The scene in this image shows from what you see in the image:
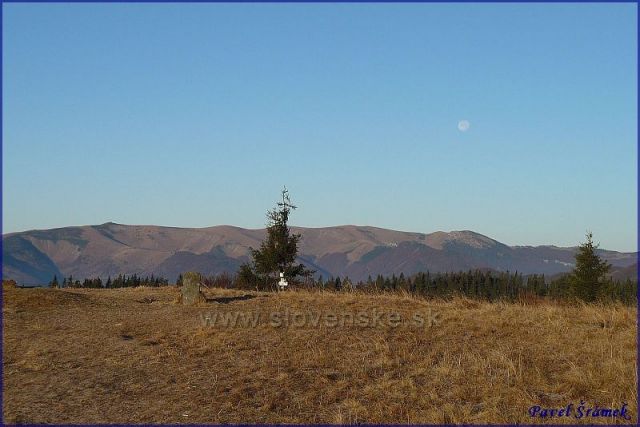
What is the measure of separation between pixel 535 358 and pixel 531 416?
306 cm

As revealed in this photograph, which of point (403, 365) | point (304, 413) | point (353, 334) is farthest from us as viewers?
point (353, 334)

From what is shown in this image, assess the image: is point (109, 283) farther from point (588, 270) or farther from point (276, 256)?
point (588, 270)

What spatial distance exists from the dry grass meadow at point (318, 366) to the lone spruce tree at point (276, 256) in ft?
73.3

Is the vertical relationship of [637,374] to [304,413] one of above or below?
above

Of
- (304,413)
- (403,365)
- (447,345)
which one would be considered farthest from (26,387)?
(447,345)

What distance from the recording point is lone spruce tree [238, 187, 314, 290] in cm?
3894

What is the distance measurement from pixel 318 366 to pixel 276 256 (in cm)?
2846

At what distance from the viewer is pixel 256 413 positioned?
323 inches

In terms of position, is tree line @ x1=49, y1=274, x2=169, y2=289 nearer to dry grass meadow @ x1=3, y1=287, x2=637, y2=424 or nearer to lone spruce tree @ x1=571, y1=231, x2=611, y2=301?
dry grass meadow @ x1=3, y1=287, x2=637, y2=424

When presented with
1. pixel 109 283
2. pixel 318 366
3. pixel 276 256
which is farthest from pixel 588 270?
pixel 109 283

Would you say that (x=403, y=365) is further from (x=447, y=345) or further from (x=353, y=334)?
(x=353, y=334)

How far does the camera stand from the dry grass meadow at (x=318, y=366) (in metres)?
8.20

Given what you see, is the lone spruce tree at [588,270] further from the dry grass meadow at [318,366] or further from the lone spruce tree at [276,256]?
the dry grass meadow at [318,366]

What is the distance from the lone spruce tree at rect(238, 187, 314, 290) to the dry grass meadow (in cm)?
2233
